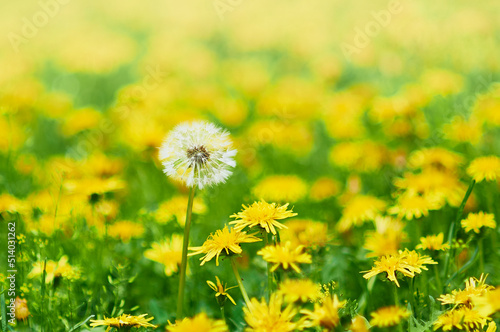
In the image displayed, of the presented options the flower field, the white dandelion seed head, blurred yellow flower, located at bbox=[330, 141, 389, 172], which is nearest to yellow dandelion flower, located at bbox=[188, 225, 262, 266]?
the flower field

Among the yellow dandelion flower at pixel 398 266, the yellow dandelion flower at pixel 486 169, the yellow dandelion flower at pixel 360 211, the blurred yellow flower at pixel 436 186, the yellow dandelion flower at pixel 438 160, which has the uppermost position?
the yellow dandelion flower at pixel 438 160

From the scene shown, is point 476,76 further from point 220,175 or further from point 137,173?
point 220,175

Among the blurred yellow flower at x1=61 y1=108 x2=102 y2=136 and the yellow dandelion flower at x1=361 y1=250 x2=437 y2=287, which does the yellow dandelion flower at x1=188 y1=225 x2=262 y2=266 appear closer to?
the yellow dandelion flower at x1=361 y1=250 x2=437 y2=287

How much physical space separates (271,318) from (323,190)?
133 cm

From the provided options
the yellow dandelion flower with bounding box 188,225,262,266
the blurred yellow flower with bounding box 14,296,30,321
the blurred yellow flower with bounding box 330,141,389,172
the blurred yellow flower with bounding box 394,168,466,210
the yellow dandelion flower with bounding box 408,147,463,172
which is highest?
the blurred yellow flower with bounding box 330,141,389,172

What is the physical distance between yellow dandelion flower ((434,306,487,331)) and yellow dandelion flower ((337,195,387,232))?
83 cm

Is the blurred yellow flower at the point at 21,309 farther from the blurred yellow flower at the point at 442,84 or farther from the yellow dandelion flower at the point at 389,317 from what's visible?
the blurred yellow flower at the point at 442,84

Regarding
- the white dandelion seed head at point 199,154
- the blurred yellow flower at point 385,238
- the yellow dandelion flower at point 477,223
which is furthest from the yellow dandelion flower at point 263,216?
the yellow dandelion flower at point 477,223

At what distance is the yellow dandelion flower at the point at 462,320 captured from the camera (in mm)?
1269

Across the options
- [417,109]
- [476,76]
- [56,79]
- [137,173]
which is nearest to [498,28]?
[476,76]

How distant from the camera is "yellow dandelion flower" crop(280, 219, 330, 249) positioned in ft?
6.07

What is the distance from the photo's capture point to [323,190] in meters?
2.49

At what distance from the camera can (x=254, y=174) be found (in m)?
2.86

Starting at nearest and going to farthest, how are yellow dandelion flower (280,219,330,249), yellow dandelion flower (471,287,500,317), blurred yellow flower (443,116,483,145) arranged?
yellow dandelion flower (471,287,500,317) → yellow dandelion flower (280,219,330,249) → blurred yellow flower (443,116,483,145)
